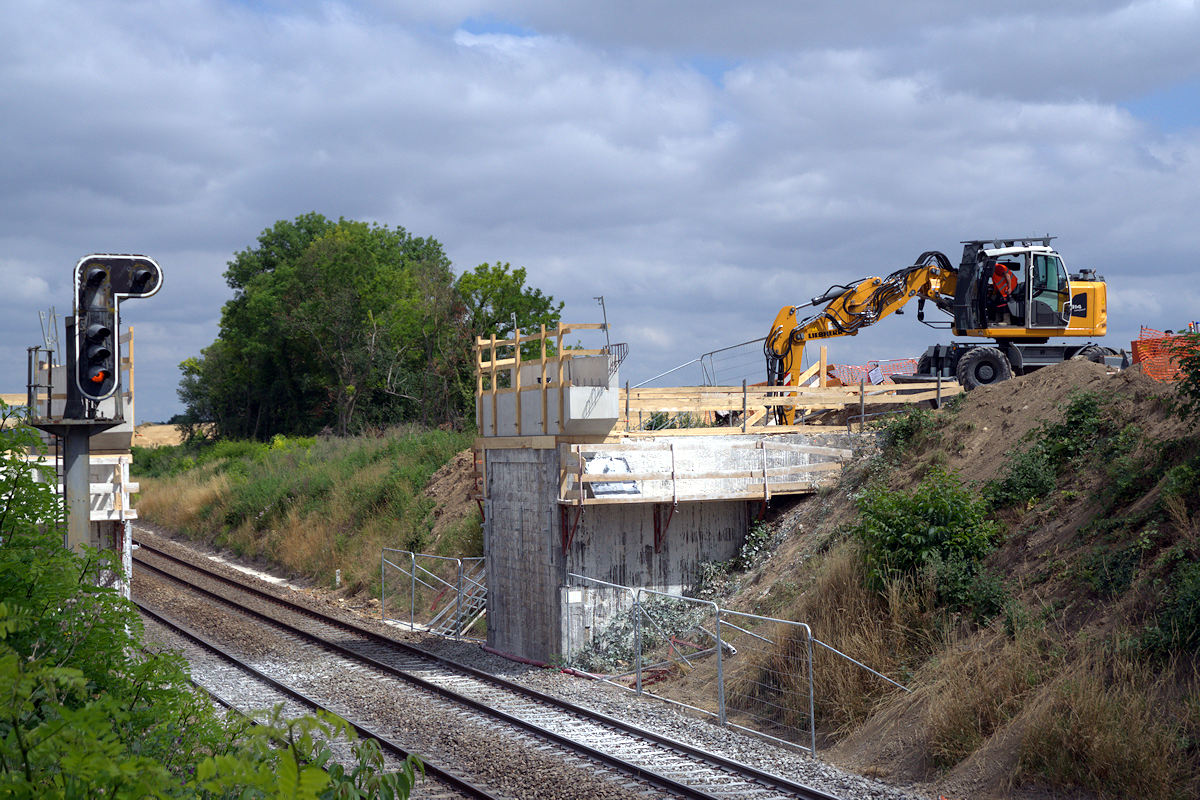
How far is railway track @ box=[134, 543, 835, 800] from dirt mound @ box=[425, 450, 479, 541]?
5.21 meters

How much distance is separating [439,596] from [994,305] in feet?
46.5

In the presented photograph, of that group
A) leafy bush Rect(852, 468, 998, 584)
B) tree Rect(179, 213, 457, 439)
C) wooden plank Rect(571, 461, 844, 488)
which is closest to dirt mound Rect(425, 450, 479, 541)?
wooden plank Rect(571, 461, 844, 488)

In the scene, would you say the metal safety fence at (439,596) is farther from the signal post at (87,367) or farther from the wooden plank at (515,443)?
the signal post at (87,367)

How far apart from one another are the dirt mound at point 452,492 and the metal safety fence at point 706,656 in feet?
30.8

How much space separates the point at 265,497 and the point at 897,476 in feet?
90.8

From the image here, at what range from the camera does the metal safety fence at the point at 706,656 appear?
13.5 m

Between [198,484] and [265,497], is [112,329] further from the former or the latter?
[198,484]

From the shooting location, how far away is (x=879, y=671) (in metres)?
13.2

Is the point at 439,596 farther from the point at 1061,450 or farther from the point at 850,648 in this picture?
the point at 1061,450

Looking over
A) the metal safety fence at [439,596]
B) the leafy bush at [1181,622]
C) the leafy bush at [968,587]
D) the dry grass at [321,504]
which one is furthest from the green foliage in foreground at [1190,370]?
the dry grass at [321,504]

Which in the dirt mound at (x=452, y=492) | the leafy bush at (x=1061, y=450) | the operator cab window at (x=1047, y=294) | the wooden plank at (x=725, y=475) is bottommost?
the dirt mound at (x=452, y=492)

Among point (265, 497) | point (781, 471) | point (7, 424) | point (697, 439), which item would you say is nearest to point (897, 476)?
point (781, 471)

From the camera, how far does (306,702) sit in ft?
51.3

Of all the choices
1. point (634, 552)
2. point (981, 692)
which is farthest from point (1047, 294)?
point (981, 692)
